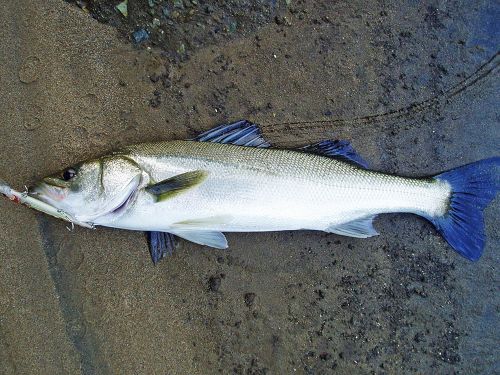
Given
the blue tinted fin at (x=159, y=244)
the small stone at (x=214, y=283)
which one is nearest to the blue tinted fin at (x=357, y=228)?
the small stone at (x=214, y=283)

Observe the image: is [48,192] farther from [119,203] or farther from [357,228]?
[357,228]

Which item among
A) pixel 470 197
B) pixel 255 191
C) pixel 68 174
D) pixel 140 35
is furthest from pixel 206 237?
pixel 470 197

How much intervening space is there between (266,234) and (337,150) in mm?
832

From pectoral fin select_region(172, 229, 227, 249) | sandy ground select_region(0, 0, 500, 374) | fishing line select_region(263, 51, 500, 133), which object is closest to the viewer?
pectoral fin select_region(172, 229, 227, 249)

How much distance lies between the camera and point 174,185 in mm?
3062

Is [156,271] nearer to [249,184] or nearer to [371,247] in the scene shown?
[249,184]

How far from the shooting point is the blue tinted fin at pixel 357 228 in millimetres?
3309

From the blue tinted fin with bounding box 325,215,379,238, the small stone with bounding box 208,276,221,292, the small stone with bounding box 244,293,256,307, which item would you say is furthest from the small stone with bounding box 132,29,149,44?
the small stone with bounding box 244,293,256,307

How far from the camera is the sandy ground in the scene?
337 centimetres

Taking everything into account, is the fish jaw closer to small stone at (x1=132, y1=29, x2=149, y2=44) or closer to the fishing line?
small stone at (x1=132, y1=29, x2=149, y2=44)

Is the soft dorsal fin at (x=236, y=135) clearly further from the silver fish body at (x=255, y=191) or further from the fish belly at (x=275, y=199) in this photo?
the fish belly at (x=275, y=199)

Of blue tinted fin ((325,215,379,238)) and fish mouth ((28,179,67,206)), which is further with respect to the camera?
blue tinted fin ((325,215,379,238))

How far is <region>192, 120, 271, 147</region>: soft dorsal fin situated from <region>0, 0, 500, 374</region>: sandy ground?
20cm

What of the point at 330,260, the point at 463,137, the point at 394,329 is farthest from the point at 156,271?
the point at 463,137
